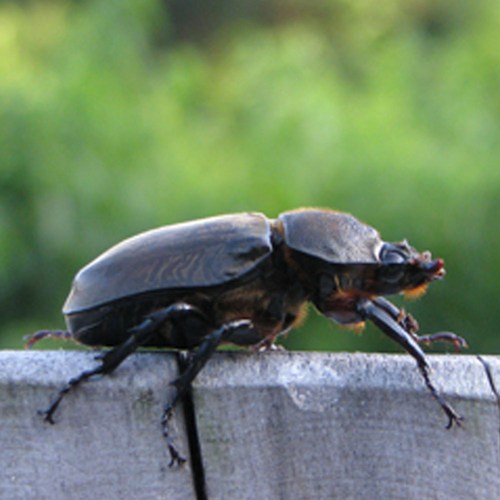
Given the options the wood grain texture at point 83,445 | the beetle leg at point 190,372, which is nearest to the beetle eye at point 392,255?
the beetle leg at point 190,372

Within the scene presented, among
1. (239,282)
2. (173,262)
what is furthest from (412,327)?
(173,262)

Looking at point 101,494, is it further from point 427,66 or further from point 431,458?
point 427,66

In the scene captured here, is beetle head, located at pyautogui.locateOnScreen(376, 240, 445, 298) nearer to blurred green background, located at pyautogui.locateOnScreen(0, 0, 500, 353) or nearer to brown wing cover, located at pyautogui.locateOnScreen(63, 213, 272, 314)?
brown wing cover, located at pyautogui.locateOnScreen(63, 213, 272, 314)

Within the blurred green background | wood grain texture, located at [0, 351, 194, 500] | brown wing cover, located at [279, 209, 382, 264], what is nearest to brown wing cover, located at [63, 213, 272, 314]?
brown wing cover, located at [279, 209, 382, 264]

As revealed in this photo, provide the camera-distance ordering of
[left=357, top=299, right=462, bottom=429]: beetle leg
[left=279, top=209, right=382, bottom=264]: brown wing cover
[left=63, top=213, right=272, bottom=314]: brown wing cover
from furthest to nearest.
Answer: [left=279, top=209, right=382, bottom=264]: brown wing cover, [left=63, top=213, right=272, bottom=314]: brown wing cover, [left=357, top=299, right=462, bottom=429]: beetle leg

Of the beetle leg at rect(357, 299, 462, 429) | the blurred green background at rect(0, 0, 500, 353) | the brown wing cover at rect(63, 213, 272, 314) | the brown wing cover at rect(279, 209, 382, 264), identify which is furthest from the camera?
the blurred green background at rect(0, 0, 500, 353)

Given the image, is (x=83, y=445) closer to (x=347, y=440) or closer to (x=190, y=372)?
(x=190, y=372)
